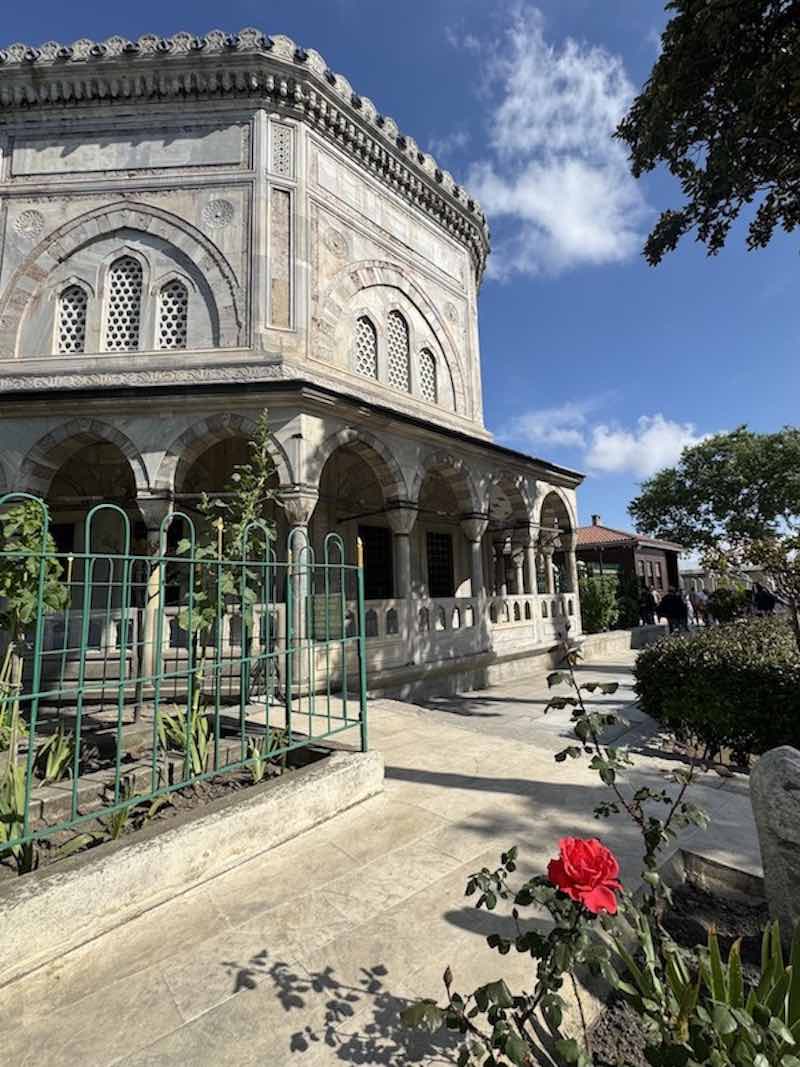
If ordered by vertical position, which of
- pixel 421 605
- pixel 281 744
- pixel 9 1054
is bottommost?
pixel 9 1054

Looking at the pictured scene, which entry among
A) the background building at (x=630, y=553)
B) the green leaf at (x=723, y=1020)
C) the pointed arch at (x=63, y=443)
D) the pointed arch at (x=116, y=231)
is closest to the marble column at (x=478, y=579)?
the pointed arch at (x=116, y=231)

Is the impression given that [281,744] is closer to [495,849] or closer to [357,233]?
[495,849]

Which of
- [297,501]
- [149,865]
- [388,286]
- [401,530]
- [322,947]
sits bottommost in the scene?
[322,947]

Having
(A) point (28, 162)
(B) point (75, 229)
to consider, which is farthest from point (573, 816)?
(A) point (28, 162)

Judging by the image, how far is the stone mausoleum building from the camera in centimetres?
848

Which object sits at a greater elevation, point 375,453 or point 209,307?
point 209,307

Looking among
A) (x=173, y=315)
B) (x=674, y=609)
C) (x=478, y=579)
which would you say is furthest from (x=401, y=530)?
(x=674, y=609)

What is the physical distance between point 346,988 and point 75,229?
12.8 m

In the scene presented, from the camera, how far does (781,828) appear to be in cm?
236

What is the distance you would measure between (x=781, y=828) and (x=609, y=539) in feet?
91.5

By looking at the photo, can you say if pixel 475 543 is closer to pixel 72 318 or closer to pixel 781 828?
pixel 781 828

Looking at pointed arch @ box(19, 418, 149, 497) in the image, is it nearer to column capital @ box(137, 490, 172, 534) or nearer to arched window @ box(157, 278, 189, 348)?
column capital @ box(137, 490, 172, 534)

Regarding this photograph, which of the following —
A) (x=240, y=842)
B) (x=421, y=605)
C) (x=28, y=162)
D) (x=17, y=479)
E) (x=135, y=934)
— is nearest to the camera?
(x=135, y=934)

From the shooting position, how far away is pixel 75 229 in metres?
10.2
